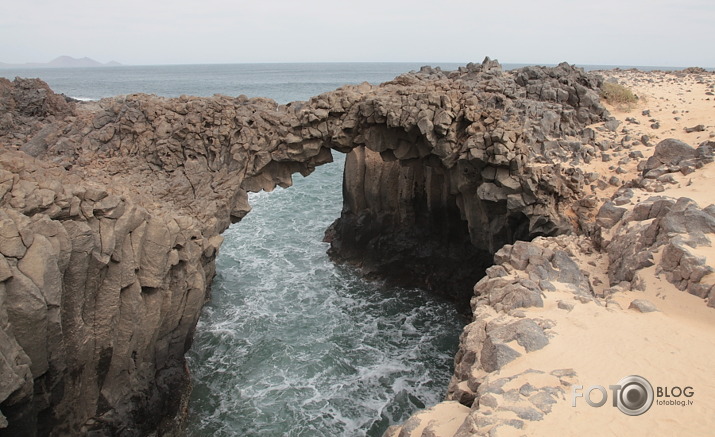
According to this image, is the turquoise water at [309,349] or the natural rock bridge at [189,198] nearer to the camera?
the natural rock bridge at [189,198]

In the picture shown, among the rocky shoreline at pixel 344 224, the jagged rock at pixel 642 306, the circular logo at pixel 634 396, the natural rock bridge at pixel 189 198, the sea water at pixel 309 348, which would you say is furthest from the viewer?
the sea water at pixel 309 348

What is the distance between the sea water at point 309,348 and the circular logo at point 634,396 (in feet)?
30.3

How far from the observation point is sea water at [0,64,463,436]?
17.6 metres

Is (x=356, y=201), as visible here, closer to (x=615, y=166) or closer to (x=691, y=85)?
(x=615, y=166)

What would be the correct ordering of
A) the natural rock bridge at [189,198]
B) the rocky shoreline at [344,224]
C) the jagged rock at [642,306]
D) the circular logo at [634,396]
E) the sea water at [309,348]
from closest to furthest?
the circular logo at [634,396] → the rocky shoreline at [344,224] → the natural rock bridge at [189,198] → the jagged rock at [642,306] → the sea water at [309,348]

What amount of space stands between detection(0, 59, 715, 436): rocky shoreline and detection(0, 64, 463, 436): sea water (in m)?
1.62

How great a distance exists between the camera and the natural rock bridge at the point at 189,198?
40.3 ft

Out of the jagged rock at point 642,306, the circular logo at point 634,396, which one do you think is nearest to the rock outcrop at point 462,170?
the jagged rock at point 642,306

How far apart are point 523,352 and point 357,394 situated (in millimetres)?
9098

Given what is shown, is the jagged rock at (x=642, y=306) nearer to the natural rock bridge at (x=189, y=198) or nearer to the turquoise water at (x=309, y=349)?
the natural rock bridge at (x=189, y=198)

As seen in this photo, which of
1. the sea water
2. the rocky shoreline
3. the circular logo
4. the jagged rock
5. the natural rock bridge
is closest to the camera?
the circular logo

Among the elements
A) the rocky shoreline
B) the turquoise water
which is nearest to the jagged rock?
the rocky shoreline

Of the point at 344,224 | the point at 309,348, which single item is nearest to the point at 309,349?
the point at 309,348

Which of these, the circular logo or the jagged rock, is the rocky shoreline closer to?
the jagged rock
